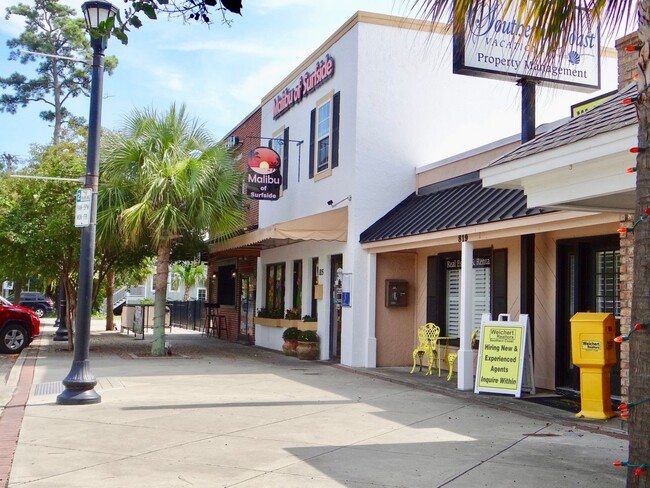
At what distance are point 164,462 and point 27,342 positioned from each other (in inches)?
504

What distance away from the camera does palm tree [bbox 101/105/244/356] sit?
15.8 m

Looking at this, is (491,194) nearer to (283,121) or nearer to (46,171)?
(283,121)

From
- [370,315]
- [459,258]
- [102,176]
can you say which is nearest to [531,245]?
[459,258]

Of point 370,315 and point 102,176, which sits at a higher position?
point 102,176

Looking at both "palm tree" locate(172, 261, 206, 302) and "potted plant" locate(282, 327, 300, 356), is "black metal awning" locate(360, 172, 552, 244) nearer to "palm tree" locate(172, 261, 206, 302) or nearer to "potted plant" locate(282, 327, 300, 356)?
"potted plant" locate(282, 327, 300, 356)

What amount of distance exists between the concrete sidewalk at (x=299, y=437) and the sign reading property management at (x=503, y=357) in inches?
10.0

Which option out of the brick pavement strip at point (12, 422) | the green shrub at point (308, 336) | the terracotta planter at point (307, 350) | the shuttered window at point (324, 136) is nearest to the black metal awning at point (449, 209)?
the shuttered window at point (324, 136)

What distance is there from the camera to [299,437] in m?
7.70

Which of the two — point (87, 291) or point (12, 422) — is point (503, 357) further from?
point (12, 422)

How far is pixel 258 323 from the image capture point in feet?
67.8

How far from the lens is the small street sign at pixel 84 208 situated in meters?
9.90

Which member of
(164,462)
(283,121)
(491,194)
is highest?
(283,121)

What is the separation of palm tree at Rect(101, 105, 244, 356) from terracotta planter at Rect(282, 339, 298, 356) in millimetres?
3004

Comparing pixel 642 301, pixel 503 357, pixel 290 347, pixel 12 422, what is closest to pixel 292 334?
pixel 290 347
